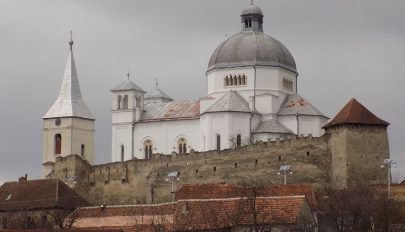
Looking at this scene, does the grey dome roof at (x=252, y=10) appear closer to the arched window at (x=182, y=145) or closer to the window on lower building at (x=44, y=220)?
the arched window at (x=182, y=145)

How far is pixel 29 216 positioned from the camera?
82.3m

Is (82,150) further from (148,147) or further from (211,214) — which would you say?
(211,214)

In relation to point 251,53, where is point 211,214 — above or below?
below

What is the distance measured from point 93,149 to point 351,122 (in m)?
35.7

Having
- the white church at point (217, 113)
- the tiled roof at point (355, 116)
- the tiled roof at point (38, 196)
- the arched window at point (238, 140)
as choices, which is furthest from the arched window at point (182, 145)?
the tiled roof at point (355, 116)

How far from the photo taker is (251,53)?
4102 inches

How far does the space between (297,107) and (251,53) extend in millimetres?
6190

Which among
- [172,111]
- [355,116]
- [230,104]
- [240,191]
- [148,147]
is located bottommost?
[240,191]

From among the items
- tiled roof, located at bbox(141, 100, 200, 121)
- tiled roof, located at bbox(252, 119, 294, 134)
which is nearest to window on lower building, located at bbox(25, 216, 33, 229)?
tiled roof, located at bbox(252, 119, 294, 134)

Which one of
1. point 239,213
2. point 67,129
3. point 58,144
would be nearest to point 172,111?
point 67,129

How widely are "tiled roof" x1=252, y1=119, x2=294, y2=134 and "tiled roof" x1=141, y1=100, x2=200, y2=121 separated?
652 centimetres

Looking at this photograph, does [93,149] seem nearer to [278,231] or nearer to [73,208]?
[73,208]

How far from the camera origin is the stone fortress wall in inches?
3342

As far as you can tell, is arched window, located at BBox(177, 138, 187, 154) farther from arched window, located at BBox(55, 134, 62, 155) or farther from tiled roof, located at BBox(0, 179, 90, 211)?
tiled roof, located at BBox(0, 179, 90, 211)
